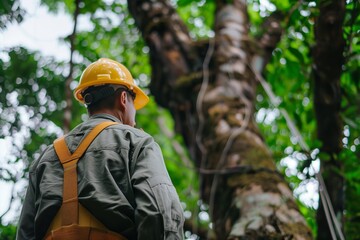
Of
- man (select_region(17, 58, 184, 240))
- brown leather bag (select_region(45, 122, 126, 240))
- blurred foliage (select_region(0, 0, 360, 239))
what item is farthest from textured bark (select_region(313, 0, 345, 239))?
brown leather bag (select_region(45, 122, 126, 240))

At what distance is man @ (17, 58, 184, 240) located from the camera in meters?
2.18

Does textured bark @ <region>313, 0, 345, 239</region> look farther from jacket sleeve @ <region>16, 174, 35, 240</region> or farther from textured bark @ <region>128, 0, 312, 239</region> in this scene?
jacket sleeve @ <region>16, 174, 35, 240</region>

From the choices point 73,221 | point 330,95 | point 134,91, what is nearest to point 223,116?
point 330,95

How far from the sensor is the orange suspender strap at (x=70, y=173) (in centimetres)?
227

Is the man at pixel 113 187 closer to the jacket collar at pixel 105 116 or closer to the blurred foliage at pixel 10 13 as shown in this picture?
the jacket collar at pixel 105 116

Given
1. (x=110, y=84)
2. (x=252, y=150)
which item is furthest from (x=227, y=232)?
(x=110, y=84)

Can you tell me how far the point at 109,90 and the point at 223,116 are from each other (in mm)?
1840

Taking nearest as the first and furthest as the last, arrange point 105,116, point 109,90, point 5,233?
point 105,116 < point 109,90 < point 5,233

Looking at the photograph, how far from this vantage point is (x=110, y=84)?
9.11ft

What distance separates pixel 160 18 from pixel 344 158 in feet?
7.75

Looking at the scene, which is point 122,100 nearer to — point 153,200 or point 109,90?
point 109,90

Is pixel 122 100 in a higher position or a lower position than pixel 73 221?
higher

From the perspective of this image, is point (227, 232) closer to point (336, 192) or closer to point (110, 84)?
point (336, 192)

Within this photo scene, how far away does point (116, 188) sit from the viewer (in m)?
2.28
